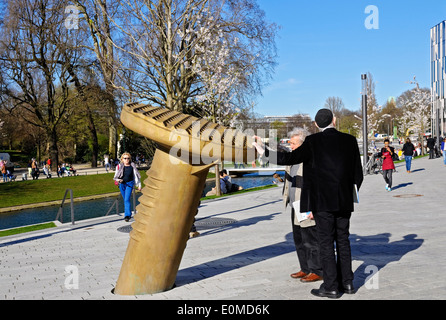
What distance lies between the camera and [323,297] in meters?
4.51

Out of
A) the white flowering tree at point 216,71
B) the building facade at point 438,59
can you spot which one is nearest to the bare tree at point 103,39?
the white flowering tree at point 216,71

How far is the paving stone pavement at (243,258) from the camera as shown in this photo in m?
4.84

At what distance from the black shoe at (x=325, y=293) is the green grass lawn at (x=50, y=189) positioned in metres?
22.7

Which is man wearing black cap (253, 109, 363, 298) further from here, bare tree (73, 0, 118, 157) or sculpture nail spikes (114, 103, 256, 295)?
bare tree (73, 0, 118, 157)

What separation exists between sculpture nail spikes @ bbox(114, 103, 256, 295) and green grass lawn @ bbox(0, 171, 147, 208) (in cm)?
2167

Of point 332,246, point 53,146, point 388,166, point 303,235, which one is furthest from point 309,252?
point 53,146

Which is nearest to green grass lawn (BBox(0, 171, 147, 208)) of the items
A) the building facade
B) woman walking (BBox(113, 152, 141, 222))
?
woman walking (BBox(113, 152, 141, 222))

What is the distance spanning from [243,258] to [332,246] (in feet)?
7.07

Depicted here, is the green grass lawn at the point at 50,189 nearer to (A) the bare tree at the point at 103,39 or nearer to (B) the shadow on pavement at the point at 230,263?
(A) the bare tree at the point at 103,39

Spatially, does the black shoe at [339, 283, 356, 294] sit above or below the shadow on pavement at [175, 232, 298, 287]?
above

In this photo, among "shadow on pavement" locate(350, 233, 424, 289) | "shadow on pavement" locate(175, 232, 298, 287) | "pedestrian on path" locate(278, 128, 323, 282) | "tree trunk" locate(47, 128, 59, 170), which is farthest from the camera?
"tree trunk" locate(47, 128, 59, 170)

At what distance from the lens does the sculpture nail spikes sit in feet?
13.9
